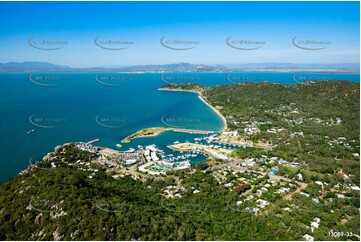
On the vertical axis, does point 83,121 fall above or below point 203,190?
above

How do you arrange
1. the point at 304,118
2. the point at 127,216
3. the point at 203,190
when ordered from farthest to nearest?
1. the point at 304,118
2. the point at 203,190
3. the point at 127,216

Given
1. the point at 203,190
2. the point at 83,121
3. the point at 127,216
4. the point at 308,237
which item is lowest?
the point at 308,237

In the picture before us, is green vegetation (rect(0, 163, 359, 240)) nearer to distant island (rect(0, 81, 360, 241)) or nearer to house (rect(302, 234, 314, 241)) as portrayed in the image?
distant island (rect(0, 81, 360, 241))

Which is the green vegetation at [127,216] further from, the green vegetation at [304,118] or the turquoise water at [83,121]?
the green vegetation at [304,118]

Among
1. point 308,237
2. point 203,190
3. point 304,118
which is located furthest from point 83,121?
point 308,237

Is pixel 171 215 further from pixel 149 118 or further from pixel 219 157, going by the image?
pixel 149 118

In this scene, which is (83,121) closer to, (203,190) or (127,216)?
(203,190)

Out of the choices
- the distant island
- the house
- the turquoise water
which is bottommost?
the house

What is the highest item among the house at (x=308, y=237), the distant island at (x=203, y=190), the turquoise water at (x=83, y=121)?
the turquoise water at (x=83, y=121)

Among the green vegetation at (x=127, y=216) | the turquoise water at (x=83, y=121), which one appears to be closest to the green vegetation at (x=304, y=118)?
the turquoise water at (x=83, y=121)

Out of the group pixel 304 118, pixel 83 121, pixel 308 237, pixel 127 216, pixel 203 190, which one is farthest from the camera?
pixel 83 121

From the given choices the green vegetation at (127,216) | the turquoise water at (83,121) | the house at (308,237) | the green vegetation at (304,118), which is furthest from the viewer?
the turquoise water at (83,121)

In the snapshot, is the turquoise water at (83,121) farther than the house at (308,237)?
Yes

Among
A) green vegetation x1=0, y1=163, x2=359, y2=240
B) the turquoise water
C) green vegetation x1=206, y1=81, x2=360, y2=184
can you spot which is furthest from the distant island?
the turquoise water
